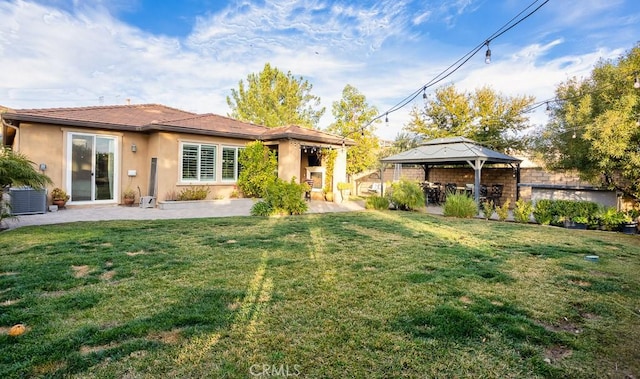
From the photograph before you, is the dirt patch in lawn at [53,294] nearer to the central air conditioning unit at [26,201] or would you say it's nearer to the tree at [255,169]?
the central air conditioning unit at [26,201]

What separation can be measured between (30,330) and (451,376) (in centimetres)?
300

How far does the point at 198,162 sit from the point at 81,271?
8.56 metres

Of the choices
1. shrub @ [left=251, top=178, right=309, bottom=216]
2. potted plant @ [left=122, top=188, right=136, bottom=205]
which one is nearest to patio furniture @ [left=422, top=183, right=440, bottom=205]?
shrub @ [left=251, top=178, right=309, bottom=216]

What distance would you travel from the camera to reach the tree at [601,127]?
818 centimetres

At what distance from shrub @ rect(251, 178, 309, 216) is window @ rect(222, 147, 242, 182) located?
3.46 metres

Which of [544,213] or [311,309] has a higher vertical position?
[544,213]

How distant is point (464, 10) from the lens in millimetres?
8945

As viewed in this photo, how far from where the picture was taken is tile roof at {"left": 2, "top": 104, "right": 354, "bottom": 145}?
9766 millimetres

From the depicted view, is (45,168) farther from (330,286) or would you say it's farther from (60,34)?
(330,286)

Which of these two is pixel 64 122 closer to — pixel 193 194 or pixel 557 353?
pixel 193 194

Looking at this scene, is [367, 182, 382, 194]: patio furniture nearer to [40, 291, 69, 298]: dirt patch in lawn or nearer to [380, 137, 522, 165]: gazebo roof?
[380, 137, 522, 165]: gazebo roof

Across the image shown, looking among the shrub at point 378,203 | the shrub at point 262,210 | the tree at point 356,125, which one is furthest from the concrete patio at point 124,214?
the tree at point 356,125

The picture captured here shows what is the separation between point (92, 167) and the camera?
35.1ft

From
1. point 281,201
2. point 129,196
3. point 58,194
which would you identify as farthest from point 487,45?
point 58,194
